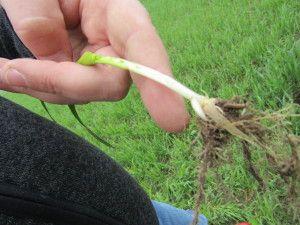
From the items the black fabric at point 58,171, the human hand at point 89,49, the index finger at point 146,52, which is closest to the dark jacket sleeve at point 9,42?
the human hand at point 89,49

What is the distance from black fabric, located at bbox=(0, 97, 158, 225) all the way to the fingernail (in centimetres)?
7

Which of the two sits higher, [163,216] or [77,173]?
[77,173]

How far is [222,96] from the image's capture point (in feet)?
7.50

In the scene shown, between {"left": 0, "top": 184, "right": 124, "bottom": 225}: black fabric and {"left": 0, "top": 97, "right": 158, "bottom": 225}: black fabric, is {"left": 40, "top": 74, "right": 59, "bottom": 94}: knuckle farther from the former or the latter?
{"left": 0, "top": 184, "right": 124, "bottom": 225}: black fabric

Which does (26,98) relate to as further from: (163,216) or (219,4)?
(163,216)

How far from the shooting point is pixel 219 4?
373cm

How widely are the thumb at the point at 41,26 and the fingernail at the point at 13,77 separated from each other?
0.10m

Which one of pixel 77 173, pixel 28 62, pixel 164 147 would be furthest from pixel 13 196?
pixel 164 147

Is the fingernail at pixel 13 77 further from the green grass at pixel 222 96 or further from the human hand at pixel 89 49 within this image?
the green grass at pixel 222 96

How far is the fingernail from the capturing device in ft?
3.39

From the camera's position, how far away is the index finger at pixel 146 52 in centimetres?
87

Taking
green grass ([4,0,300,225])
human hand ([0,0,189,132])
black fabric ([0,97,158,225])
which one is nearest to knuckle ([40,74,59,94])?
human hand ([0,0,189,132])

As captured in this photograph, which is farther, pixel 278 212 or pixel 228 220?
pixel 228 220

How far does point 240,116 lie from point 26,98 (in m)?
5.65
